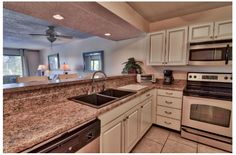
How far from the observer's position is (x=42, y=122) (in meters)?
0.85

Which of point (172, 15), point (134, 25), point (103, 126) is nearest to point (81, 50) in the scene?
point (134, 25)

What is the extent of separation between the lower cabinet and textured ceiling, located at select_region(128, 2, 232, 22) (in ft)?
5.51

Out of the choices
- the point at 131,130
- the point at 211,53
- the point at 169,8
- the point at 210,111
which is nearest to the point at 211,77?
the point at 211,53


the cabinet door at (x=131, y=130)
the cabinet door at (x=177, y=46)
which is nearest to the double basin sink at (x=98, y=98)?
the cabinet door at (x=131, y=130)

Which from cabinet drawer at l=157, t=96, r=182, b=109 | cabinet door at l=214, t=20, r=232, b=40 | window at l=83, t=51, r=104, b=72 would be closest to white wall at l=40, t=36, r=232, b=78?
window at l=83, t=51, r=104, b=72

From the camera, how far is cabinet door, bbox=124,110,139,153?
1.49 m

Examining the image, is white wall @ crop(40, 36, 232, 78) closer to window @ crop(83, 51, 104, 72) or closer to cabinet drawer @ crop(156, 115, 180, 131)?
window @ crop(83, 51, 104, 72)

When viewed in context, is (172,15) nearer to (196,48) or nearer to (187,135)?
(196,48)

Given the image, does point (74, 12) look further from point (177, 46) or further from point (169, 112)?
point (169, 112)

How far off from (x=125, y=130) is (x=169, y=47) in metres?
1.83

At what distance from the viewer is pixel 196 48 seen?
2.09 metres

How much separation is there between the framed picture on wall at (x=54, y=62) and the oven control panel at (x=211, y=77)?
5865 mm

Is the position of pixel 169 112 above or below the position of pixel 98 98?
below

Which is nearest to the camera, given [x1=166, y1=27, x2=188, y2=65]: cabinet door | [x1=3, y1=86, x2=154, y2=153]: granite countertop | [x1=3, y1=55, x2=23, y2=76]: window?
[x1=3, y1=86, x2=154, y2=153]: granite countertop
